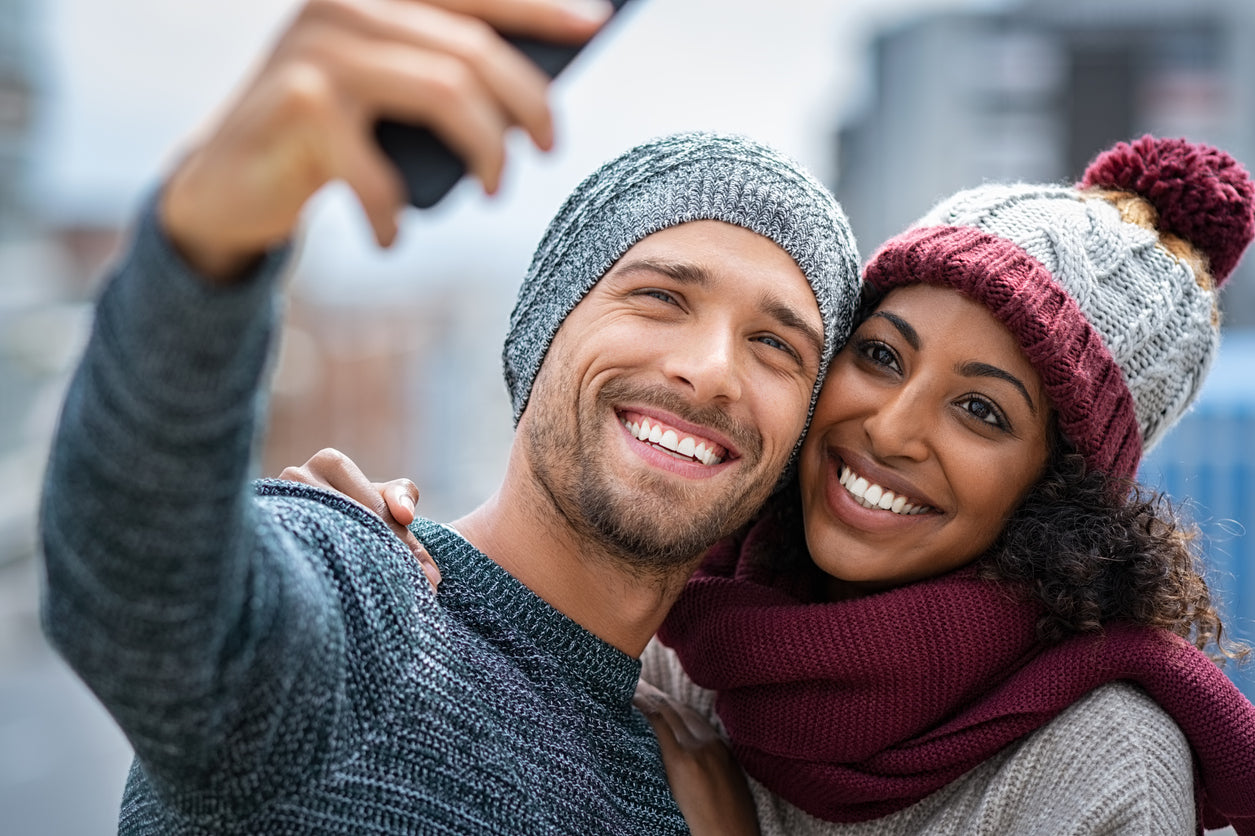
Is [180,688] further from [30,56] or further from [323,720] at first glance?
[30,56]

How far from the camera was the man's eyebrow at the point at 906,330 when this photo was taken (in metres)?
2.48

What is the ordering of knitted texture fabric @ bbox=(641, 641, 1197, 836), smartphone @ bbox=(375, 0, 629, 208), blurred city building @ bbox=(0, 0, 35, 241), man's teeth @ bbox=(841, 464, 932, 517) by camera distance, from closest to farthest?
smartphone @ bbox=(375, 0, 629, 208) → knitted texture fabric @ bbox=(641, 641, 1197, 836) → man's teeth @ bbox=(841, 464, 932, 517) → blurred city building @ bbox=(0, 0, 35, 241)

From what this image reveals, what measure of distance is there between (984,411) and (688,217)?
664 mm

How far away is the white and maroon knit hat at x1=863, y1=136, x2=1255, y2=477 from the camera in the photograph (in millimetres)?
2373

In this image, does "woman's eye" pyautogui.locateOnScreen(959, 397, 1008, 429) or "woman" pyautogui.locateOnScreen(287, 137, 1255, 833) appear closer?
"woman" pyautogui.locateOnScreen(287, 137, 1255, 833)

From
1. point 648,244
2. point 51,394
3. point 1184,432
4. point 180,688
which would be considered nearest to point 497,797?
point 180,688

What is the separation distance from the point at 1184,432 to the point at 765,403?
497cm

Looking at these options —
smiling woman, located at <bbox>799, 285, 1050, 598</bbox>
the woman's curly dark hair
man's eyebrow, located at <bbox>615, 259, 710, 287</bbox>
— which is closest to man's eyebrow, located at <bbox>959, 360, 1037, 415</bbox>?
smiling woman, located at <bbox>799, 285, 1050, 598</bbox>

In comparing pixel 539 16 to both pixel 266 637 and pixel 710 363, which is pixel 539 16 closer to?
pixel 266 637

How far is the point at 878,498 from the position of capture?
8.29ft

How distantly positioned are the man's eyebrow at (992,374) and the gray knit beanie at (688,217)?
10.5 inches

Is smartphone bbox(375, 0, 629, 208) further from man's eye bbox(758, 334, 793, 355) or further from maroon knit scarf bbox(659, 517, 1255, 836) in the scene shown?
maroon knit scarf bbox(659, 517, 1255, 836)

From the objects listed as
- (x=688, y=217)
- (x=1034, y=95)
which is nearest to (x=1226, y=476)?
(x=688, y=217)

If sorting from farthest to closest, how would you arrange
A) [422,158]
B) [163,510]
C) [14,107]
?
[14,107], [163,510], [422,158]
